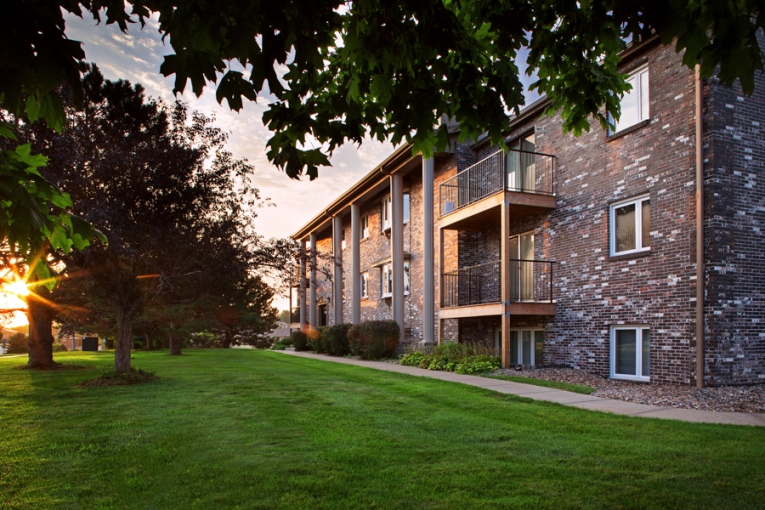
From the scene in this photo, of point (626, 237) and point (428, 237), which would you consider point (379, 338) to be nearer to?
point (428, 237)

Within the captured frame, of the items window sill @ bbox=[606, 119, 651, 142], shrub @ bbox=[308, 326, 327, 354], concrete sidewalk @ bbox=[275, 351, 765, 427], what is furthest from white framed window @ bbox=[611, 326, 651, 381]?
shrub @ bbox=[308, 326, 327, 354]

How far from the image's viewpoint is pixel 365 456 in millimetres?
4996

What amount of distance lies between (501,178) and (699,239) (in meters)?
6.73

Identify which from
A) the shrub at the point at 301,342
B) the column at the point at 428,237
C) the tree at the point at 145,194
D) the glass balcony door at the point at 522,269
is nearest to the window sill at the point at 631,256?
the glass balcony door at the point at 522,269

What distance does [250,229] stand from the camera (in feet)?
40.5

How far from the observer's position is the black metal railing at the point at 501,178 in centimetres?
1399

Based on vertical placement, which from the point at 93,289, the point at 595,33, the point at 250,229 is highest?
the point at 595,33

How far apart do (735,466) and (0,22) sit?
19.5ft

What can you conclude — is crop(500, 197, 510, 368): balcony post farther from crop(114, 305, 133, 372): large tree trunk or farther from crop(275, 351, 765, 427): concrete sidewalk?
crop(114, 305, 133, 372): large tree trunk

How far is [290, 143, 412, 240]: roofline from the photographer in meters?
18.8

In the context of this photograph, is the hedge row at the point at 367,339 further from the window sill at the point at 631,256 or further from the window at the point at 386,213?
the window sill at the point at 631,256

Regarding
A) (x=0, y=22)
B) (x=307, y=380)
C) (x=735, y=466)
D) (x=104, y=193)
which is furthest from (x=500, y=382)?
(x=0, y=22)

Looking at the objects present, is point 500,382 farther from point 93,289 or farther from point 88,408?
point 93,289

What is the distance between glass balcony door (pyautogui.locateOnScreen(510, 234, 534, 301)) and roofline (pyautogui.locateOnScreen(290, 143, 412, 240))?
3.94 metres
